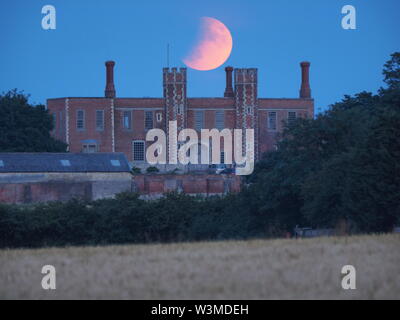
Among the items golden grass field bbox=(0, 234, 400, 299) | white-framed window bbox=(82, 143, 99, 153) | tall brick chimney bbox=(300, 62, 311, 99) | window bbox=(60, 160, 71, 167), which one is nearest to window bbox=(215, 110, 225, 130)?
tall brick chimney bbox=(300, 62, 311, 99)

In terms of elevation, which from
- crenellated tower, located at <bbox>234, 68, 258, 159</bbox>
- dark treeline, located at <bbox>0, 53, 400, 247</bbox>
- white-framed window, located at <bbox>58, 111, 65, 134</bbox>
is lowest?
dark treeline, located at <bbox>0, 53, 400, 247</bbox>

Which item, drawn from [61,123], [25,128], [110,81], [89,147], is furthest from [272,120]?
[25,128]

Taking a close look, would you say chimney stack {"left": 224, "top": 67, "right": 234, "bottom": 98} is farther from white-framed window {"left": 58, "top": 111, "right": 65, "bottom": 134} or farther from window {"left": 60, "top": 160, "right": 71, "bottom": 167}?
window {"left": 60, "top": 160, "right": 71, "bottom": 167}

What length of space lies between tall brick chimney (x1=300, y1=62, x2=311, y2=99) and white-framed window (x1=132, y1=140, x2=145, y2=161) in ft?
53.5

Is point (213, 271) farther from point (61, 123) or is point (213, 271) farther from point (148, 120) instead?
point (61, 123)

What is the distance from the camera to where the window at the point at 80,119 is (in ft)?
241

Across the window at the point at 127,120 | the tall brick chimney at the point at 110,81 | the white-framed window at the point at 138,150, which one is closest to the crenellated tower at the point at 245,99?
the white-framed window at the point at 138,150

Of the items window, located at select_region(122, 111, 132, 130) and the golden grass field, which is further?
window, located at select_region(122, 111, 132, 130)

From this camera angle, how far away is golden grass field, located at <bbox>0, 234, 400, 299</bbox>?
11.3 m

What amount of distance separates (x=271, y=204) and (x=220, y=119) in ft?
116

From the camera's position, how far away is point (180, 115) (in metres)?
74.2

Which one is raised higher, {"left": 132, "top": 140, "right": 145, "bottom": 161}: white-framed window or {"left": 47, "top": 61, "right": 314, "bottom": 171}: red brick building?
{"left": 47, "top": 61, "right": 314, "bottom": 171}: red brick building

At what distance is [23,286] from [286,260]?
472 cm
